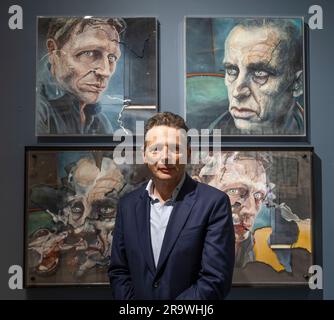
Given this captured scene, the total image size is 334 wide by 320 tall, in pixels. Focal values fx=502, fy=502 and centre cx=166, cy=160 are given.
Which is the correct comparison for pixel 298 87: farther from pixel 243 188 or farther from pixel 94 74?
pixel 94 74

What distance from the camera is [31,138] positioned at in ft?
4.55

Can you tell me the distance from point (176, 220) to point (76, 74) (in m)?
0.52

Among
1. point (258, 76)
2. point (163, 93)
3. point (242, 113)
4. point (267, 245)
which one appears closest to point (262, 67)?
point (258, 76)

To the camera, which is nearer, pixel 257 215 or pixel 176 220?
pixel 176 220

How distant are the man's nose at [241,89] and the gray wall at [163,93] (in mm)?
134

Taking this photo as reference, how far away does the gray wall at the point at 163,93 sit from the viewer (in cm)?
139

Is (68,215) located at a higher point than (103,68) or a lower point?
lower

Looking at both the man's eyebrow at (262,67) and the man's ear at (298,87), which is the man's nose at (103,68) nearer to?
the man's eyebrow at (262,67)

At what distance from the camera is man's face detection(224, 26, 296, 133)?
1.38 meters

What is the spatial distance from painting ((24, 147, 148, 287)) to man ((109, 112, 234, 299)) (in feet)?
0.56

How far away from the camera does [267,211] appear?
139 cm

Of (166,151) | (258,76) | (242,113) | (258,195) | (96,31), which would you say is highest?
(96,31)

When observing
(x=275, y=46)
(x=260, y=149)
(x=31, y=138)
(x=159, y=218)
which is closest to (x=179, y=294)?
(x=159, y=218)

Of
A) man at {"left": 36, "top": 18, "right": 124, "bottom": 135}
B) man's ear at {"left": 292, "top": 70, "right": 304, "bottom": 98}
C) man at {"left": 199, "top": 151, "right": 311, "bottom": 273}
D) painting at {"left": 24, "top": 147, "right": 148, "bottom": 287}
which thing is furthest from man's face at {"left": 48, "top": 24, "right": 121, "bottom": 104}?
man's ear at {"left": 292, "top": 70, "right": 304, "bottom": 98}
